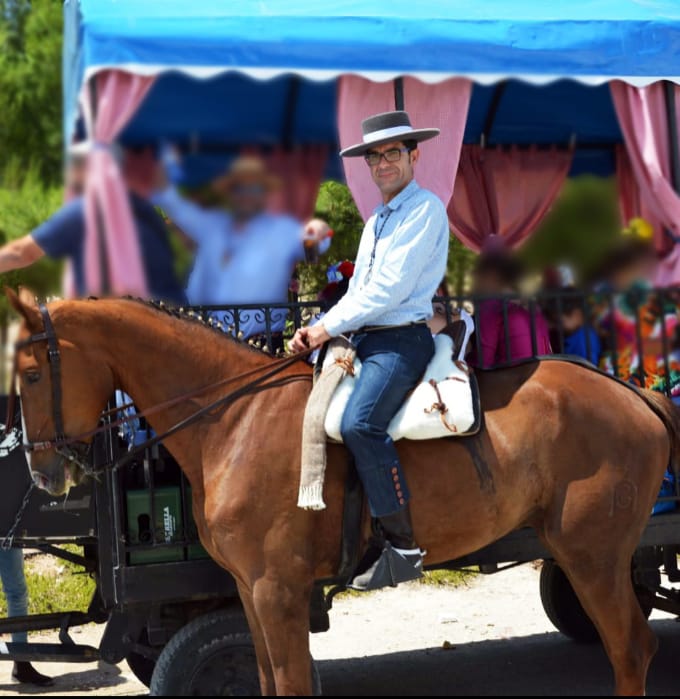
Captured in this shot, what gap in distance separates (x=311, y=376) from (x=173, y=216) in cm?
129

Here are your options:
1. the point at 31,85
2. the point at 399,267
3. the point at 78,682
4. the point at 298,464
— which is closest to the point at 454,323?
the point at 399,267

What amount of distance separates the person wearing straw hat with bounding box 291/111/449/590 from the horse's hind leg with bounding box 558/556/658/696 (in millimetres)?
747

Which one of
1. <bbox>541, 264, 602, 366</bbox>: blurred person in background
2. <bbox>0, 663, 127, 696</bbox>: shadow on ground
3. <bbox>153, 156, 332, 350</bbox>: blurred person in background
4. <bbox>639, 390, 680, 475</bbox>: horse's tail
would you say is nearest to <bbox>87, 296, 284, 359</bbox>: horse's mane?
<bbox>153, 156, 332, 350</bbox>: blurred person in background

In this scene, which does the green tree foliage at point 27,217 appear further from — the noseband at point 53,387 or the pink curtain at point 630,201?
the pink curtain at point 630,201

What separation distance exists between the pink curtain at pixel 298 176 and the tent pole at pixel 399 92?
78 centimetres

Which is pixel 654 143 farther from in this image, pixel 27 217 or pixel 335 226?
pixel 27 217

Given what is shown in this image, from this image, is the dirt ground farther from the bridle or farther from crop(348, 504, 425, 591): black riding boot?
the bridle

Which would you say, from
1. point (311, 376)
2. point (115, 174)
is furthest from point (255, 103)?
point (311, 376)

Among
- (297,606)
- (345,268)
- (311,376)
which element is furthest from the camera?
(345,268)

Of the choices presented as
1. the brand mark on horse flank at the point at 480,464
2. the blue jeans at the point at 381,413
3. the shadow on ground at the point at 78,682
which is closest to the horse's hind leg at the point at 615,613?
the brand mark on horse flank at the point at 480,464

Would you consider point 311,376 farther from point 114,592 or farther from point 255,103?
point 255,103

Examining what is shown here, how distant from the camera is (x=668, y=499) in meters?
5.09

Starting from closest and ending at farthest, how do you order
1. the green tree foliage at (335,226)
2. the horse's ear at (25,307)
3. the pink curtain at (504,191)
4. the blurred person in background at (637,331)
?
1. the horse's ear at (25,307)
2. the blurred person in background at (637,331)
3. the pink curtain at (504,191)
4. the green tree foliage at (335,226)

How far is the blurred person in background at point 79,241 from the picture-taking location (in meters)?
4.62
